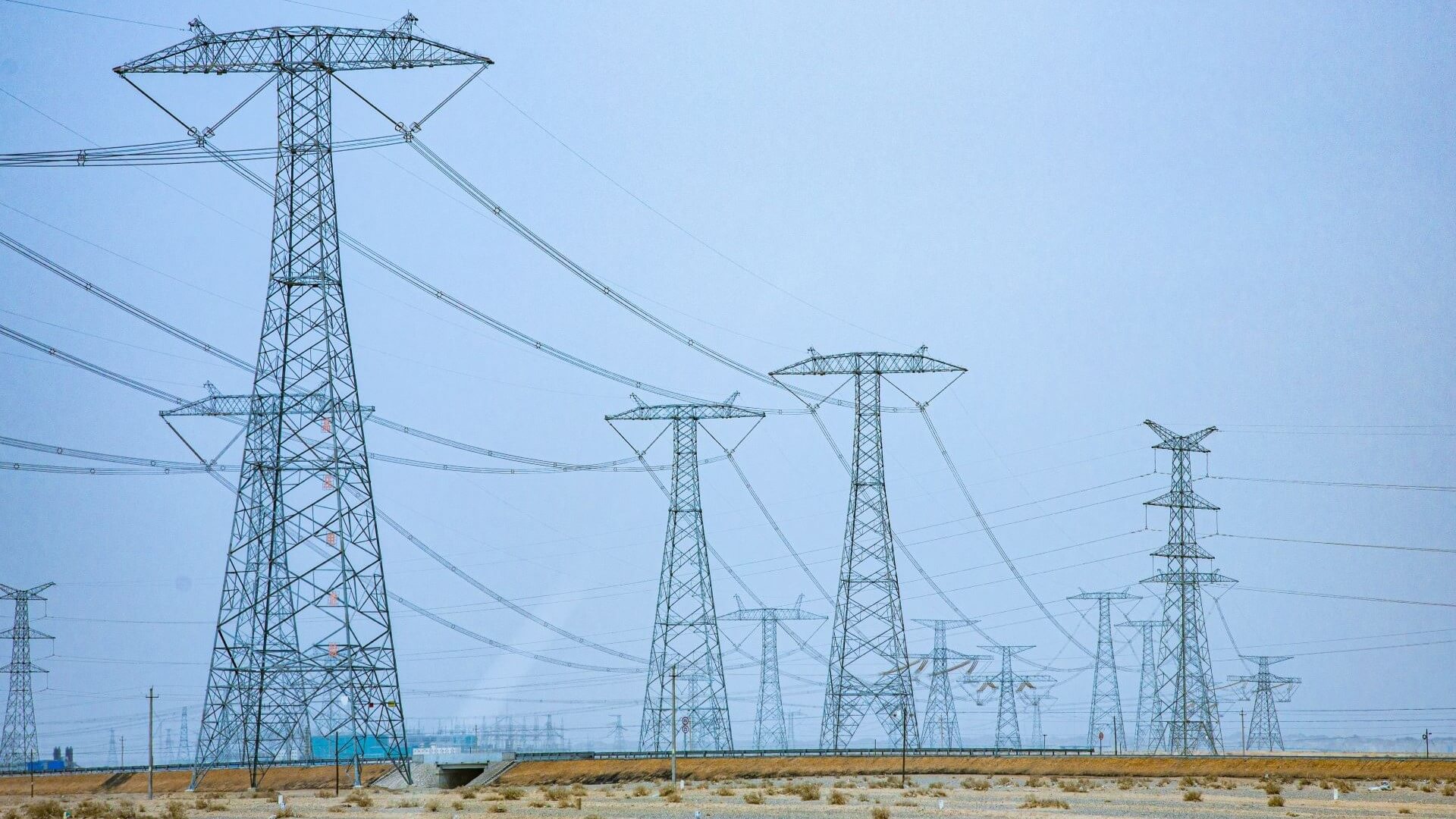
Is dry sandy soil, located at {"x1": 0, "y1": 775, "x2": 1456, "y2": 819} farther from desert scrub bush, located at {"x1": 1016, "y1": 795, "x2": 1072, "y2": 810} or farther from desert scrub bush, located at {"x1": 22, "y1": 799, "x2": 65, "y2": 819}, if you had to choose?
desert scrub bush, located at {"x1": 1016, "y1": 795, "x2": 1072, "y2": 810}

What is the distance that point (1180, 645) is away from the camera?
74.9 meters

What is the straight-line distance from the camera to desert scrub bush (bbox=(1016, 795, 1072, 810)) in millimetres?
44656

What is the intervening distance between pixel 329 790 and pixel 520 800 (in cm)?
1055

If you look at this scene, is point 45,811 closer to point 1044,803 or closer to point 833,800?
point 833,800

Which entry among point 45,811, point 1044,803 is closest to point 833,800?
point 1044,803

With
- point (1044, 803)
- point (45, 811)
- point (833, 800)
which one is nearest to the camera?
point (45, 811)

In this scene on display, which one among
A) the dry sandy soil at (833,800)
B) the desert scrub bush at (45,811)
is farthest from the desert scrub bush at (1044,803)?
the desert scrub bush at (45,811)

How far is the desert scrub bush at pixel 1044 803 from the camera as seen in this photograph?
44656 millimetres

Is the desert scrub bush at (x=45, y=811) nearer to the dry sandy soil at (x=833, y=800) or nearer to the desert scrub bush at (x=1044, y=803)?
the dry sandy soil at (x=833, y=800)

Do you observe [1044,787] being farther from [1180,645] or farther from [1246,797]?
[1180,645]

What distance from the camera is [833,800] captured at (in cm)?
4778

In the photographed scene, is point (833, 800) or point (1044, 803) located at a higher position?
point (1044, 803)

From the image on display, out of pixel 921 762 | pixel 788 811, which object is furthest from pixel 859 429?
pixel 788 811

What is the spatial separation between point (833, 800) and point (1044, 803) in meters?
6.91
